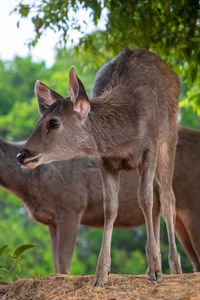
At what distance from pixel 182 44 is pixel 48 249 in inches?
673

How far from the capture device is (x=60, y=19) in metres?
7.69

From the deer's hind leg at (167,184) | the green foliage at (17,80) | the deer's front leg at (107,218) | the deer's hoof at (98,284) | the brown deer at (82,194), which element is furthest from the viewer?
the green foliage at (17,80)

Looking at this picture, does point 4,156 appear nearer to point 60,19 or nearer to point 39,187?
point 39,187

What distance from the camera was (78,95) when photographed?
5.35 metres

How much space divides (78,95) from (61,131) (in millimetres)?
385

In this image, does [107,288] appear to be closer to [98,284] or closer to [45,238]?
[98,284]

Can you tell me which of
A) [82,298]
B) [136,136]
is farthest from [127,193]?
[82,298]

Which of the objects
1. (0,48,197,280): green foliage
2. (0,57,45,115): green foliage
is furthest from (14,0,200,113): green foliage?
(0,57,45,115): green foliage

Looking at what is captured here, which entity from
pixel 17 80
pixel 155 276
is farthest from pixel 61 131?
pixel 17 80

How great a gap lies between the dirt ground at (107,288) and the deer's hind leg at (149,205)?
0.42 feet

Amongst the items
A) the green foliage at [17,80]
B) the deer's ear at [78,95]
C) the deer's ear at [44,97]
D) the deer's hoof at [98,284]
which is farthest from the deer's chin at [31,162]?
the green foliage at [17,80]

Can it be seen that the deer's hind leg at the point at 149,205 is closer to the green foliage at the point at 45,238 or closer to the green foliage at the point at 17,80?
the green foliage at the point at 45,238

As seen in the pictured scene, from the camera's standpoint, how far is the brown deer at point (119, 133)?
5.31 meters

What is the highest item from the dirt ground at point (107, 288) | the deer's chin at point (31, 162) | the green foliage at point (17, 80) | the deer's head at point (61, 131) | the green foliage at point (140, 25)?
the green foliage at point (17, 80)
